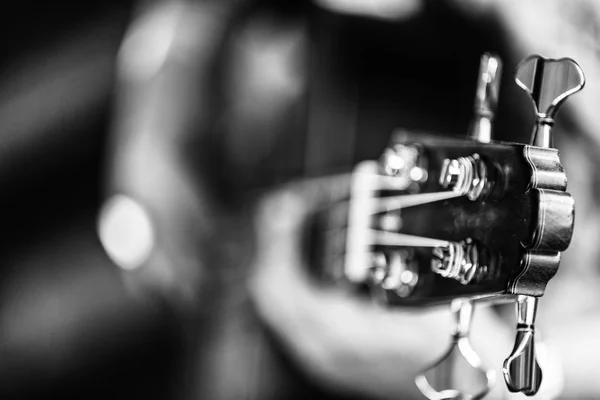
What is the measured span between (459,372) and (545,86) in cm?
22

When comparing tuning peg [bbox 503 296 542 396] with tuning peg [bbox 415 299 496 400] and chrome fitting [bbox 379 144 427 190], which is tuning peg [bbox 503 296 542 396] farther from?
chrome fitting [bbox 379 144 427 190]

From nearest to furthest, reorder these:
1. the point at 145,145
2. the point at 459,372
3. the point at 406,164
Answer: the point at 459,372
the point at 406,164
the point at 145,145

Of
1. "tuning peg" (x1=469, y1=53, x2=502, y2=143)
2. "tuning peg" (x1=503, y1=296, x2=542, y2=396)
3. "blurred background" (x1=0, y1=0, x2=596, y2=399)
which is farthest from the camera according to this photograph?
"blurred background" (x1=0, y1=0, x2=596, y2=399)

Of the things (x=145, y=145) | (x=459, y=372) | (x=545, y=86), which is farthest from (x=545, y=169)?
(x=145, y=145)

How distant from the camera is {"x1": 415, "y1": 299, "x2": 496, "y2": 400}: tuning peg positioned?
0.53 m

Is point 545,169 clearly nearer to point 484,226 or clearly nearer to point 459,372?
point 484,226

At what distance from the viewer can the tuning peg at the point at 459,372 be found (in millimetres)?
526

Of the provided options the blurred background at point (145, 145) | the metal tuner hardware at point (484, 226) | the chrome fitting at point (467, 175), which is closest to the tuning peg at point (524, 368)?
the metal tuner hardware at point (484, 226)

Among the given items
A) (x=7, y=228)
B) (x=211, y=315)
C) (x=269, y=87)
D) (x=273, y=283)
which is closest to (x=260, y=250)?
(x=273, y=283)

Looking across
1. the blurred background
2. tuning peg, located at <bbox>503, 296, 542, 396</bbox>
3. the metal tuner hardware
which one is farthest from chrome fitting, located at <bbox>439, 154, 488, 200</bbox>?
the blurred background

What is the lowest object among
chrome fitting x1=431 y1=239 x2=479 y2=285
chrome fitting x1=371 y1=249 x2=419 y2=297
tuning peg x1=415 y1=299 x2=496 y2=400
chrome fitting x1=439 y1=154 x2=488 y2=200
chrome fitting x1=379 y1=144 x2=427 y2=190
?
tuning peg x1=415 y1=299 x2=496 y2=400

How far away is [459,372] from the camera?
534 mm

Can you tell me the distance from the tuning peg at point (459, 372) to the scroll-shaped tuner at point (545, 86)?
5.8 inches

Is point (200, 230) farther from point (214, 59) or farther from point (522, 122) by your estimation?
point (522, 122)
